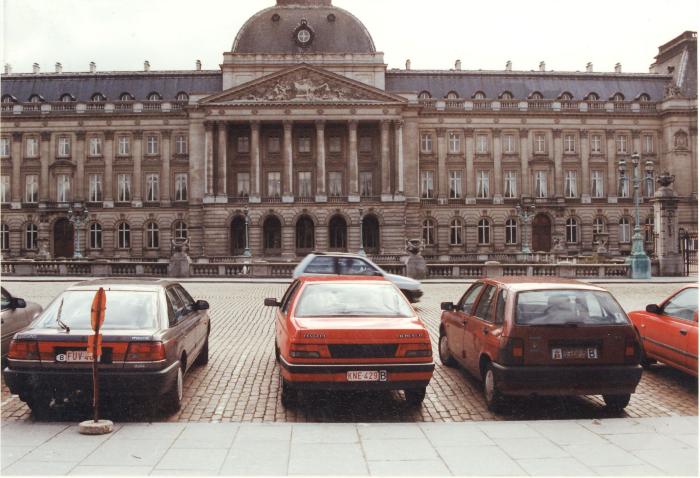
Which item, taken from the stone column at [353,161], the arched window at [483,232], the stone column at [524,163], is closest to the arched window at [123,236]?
the stone column at [353,161]

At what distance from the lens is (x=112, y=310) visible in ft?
29.2

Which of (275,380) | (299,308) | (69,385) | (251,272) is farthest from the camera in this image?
(251,272)

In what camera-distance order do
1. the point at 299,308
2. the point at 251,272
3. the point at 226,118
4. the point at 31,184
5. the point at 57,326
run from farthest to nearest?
the point at 31,184 → the point at 226,118 → the point at 251,272 → the point at 299,308 → the point at 57,326

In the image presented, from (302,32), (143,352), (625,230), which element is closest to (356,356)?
(143,352)

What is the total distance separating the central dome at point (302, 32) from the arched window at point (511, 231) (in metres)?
20.9

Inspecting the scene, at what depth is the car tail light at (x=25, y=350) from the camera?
8055 mm

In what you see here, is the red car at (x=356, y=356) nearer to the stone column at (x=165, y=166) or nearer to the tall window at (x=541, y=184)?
the stone column at (x=165, y=166)

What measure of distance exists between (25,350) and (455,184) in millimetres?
58719

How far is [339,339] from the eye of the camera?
328 inches

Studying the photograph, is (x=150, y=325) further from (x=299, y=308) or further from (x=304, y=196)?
(x=304, y=196)

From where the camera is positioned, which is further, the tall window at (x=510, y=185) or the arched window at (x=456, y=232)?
the tall window at (x=510, y=185)

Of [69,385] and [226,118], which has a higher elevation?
[226,118]

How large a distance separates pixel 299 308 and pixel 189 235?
180 feet

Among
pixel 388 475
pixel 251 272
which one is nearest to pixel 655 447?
pixel 388 475
